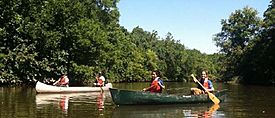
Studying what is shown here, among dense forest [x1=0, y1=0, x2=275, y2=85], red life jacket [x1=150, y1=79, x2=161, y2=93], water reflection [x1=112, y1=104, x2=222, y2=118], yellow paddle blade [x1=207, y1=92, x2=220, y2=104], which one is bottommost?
water reflection [x1=112, y1=104, x2=222, y2=118]

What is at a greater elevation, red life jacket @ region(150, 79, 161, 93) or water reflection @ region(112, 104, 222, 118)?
red life jacket @ region(150, 79, 161, 93)

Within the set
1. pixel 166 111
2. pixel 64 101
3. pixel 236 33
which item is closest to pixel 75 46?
pixel 64 101

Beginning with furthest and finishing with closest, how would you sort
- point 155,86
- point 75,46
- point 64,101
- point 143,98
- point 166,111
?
point 75,46
point 64,101
point 155,86
point 143,98
point 166,111

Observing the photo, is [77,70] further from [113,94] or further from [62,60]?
[113,94]

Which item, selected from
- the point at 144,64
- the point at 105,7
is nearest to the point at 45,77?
the point at 105,7

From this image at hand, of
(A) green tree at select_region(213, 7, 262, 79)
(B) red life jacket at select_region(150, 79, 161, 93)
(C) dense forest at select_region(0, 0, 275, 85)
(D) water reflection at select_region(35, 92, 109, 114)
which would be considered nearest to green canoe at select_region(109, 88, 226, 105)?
(B) red life jacket at select_region(150, 79, 161, 93)

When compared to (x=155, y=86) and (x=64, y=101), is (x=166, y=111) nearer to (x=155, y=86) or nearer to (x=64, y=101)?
(x=155, y=86)

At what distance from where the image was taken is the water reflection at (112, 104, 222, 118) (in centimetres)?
1727

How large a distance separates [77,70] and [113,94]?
2455 centimetres

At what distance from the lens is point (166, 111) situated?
19.0 m

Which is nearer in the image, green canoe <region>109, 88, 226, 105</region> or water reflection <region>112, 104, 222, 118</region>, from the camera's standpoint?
water reflection <region>112, 104, 222, 118</region>

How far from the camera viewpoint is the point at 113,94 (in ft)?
64.9

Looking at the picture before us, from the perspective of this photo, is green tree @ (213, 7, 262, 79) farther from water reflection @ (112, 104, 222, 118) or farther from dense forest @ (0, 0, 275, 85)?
water reflection @ (112, 104, 222, 118)

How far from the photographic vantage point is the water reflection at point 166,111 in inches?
680
